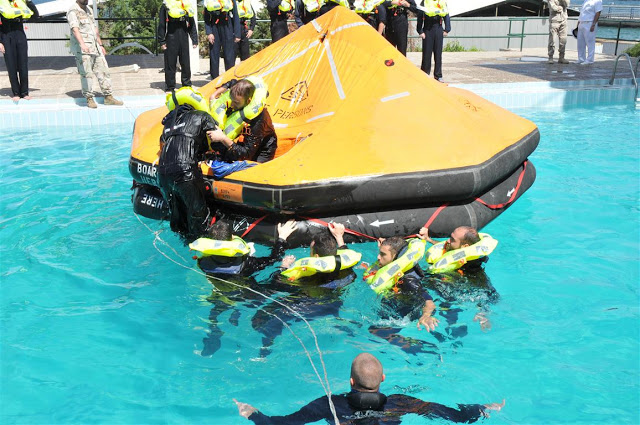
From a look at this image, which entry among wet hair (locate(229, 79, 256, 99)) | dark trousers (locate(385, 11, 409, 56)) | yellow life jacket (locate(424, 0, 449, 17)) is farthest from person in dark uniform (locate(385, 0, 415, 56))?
wet hair (locate(229, 79, 256, 99))

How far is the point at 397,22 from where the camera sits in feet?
33.5

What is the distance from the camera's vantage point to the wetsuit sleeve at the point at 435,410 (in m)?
2.81

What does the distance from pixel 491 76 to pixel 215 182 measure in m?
7.55

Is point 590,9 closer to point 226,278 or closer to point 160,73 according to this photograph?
point 160,73

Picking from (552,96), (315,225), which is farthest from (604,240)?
(552,96)

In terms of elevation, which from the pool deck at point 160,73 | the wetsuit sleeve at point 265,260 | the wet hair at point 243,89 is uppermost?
the wet hair at point 243,89

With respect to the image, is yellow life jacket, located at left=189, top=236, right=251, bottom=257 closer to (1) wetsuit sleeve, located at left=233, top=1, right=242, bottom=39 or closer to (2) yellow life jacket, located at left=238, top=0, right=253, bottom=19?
(1) wetsuit sleeve, located at left=233, top=1, right=242, bottom=39

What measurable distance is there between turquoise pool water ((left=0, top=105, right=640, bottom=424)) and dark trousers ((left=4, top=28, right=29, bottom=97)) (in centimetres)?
352

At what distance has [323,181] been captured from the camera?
14.3 feet

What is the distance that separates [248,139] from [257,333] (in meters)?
1.85

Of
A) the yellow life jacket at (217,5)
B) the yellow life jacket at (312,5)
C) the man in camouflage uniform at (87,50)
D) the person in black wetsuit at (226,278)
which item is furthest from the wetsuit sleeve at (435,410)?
the yellow life jacket at (312,5)

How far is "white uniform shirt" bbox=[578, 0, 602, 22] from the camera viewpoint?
38.5 ft

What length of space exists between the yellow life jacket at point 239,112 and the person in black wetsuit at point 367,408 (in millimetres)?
2540

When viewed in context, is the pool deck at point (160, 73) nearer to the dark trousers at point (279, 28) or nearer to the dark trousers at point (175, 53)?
the dark trousers at point (175, 53)
